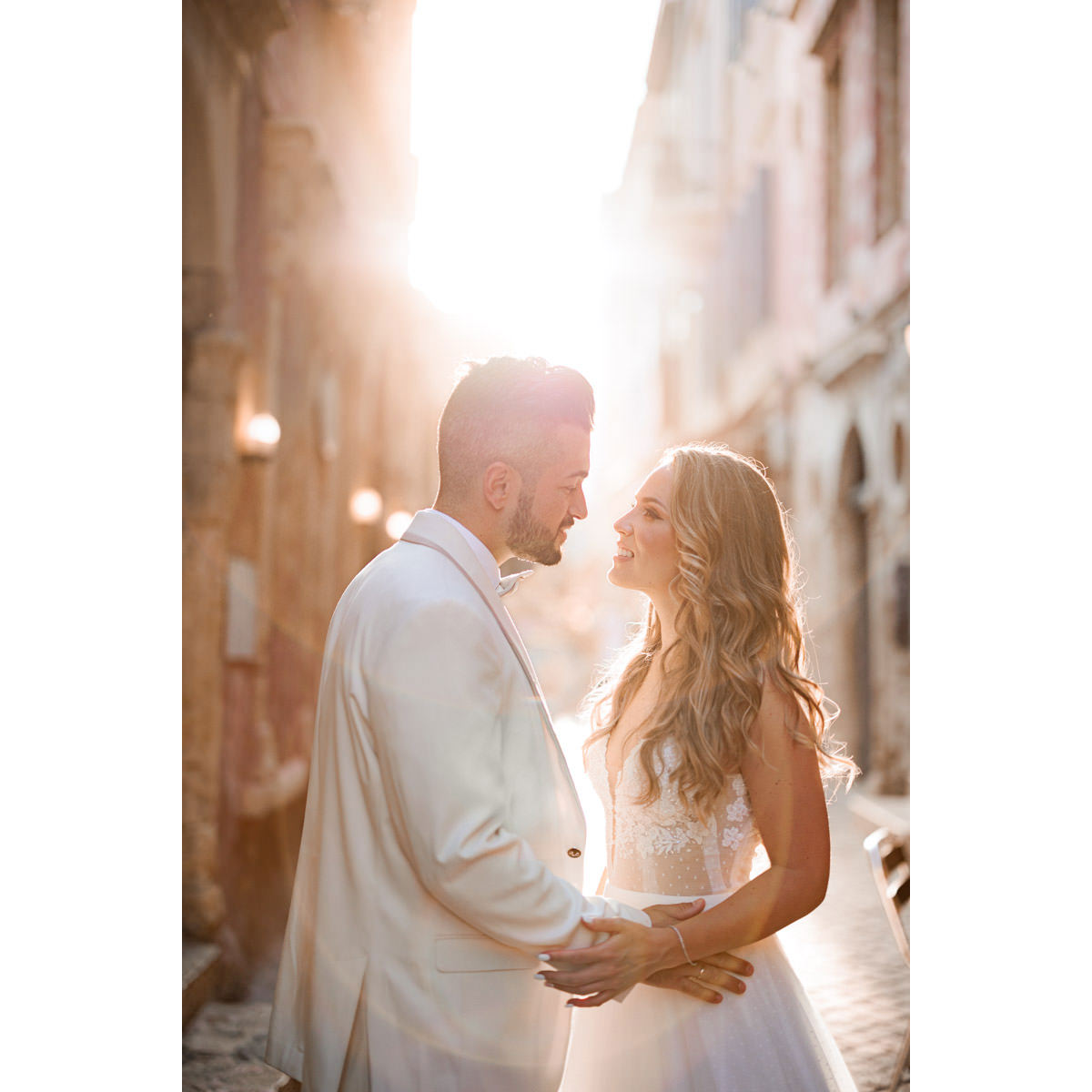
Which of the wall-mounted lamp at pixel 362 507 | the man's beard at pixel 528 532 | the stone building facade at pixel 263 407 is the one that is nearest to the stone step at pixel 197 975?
the stone building facade at pixel 263 407

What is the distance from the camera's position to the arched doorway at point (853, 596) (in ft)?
38.2

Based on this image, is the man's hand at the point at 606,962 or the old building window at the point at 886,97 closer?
the man's hand at the point at 606,962

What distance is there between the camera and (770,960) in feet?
8.15

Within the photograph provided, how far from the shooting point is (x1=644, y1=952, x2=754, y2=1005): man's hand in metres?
2.38

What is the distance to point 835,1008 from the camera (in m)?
5.05

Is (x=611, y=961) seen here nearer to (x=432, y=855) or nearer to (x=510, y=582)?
(x=432, y=855)

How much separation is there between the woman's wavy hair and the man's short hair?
43 centimetres

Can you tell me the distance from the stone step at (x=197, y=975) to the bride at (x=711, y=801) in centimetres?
261

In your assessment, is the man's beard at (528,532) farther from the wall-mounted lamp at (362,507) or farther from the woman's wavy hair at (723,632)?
the wall-mounted lamp at (362,507)

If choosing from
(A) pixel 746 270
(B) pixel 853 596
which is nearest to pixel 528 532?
(B) pixel 853 596
